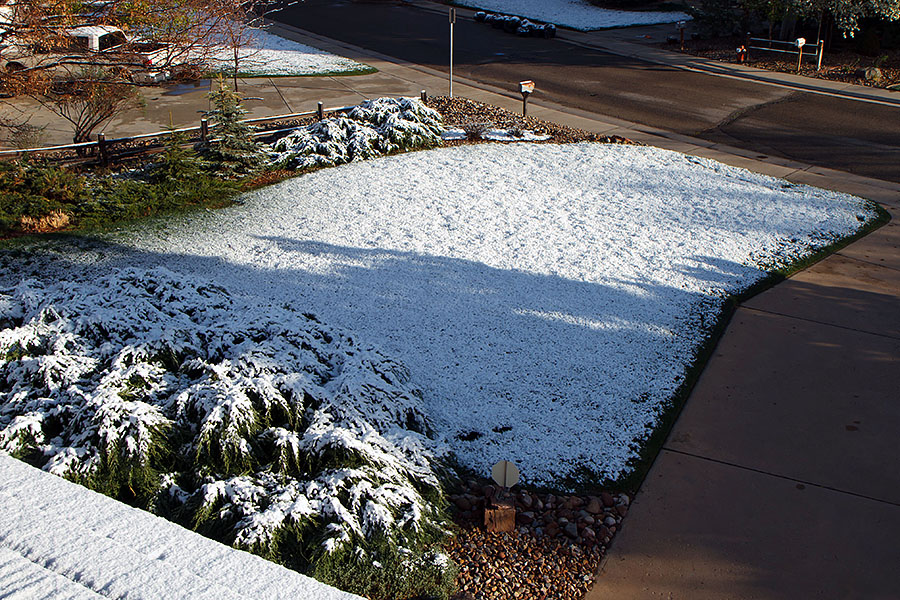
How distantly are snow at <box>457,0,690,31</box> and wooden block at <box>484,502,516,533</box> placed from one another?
2981cm

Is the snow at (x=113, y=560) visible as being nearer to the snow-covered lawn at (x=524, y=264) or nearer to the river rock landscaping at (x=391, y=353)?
the river rock landscaping at (x=391, y=353)

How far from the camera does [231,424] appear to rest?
5766 mm

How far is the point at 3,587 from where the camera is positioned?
359 centimetres

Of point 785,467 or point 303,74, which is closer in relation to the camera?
point 785,467

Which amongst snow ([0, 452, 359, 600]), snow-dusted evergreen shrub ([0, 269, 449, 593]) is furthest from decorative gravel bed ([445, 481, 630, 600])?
snow ([0, 452, 359, 600])

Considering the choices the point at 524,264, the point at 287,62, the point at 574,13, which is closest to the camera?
the point at 524,264

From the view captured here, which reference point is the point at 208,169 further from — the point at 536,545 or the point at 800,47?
the point at 800,47

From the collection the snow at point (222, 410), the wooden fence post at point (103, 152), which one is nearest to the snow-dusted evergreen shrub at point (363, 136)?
the wooden fence post at point (103, 152)

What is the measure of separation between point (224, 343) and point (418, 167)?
806 cm

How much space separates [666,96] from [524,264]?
523 inches

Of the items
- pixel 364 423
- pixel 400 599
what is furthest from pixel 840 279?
pixel 400 599

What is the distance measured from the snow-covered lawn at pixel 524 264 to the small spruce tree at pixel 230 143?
0.88 m

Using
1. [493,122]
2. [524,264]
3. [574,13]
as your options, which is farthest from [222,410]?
[574,13]

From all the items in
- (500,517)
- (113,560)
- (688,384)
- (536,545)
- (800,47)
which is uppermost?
(800,47)
